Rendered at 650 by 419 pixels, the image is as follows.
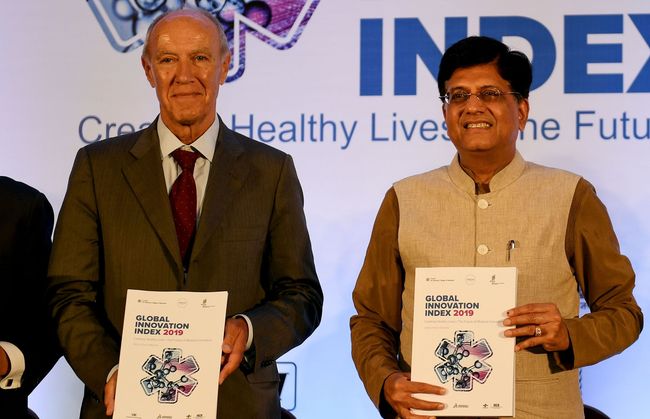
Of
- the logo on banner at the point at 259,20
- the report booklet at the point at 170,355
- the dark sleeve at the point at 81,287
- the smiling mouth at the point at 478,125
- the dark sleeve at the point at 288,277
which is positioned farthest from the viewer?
the logo on banner at the point at 259,20

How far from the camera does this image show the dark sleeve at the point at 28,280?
9.86 feet

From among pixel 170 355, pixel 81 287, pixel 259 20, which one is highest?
pixel 259 20

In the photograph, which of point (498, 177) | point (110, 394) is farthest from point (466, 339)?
point (110, 394)

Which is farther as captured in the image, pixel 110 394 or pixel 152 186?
pixel 152 186

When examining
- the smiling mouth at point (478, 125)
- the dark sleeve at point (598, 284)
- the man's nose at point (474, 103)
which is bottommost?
the dark sleeve at point (598, 284)

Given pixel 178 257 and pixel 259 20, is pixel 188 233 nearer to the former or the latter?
Answer: pixel 178 257

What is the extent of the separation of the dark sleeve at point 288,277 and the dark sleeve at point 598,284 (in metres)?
0.74

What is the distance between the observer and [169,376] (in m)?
2.67

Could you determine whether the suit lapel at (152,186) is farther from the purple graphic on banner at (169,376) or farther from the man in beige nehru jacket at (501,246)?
the man in beige nehru jacket at (501,246)

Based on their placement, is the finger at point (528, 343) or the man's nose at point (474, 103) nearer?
the finger at point (528, 343)

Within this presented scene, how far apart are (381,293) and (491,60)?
76 centimetres

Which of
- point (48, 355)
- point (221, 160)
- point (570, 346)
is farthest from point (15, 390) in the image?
point (570, 346)

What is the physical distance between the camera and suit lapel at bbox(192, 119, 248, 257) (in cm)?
292

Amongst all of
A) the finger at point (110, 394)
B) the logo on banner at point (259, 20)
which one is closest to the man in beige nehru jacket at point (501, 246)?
the finger at point (110, 394)
